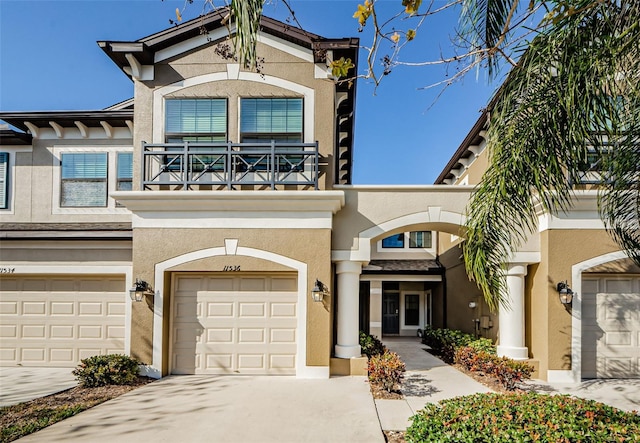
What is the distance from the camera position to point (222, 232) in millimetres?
9094

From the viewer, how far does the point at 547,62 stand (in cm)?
442

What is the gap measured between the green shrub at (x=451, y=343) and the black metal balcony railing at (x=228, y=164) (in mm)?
5767

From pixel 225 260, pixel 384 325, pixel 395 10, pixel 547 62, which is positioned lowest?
pixel 384 325

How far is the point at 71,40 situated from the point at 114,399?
6449 mm

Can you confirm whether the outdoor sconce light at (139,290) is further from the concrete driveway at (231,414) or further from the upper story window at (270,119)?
the upper story window at (270,119)

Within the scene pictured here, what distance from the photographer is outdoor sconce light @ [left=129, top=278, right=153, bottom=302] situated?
878 centimetres

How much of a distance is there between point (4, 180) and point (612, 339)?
49.8ft

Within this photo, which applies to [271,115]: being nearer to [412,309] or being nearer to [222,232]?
[222,232]

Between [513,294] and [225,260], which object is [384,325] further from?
[225,260]

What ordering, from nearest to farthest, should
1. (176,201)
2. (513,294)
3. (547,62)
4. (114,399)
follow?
(547,62) → (114,399) → (176,201) → (513,294)

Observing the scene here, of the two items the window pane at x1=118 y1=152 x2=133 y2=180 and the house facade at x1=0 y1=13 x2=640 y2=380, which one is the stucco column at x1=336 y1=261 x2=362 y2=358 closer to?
the house facade at x1=0 y1=13 x2=640 y2=380

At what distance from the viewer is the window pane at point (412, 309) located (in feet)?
59.9

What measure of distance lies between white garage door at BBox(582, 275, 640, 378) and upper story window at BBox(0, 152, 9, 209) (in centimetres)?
1431

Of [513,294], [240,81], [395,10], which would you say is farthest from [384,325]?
[395,10]
